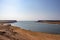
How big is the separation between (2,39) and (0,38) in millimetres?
150

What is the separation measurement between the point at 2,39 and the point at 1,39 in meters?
0.07

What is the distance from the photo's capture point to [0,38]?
7.68m

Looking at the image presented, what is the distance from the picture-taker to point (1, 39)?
25.0 ft

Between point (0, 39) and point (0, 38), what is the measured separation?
14 centimetres

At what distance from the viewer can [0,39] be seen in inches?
297

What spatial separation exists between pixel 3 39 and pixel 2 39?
0.07m

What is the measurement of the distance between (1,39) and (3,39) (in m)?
0.13

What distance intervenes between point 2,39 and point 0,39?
140mm

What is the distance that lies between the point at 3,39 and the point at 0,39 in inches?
8.1

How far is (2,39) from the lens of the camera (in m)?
7.65
